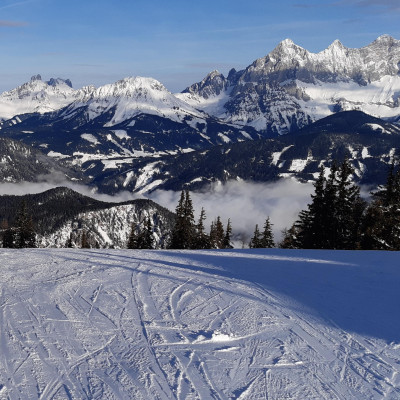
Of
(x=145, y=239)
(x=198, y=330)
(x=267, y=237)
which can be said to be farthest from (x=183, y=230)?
(x=198, y=330)

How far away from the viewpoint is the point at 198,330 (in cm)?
1003

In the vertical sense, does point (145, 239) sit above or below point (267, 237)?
below

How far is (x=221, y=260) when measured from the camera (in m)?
17.4

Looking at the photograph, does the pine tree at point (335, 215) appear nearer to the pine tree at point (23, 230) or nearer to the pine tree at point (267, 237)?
the pine tree at point (267, 237)

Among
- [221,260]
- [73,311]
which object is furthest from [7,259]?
[221,260]

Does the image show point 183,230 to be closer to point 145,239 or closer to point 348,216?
point 145,239

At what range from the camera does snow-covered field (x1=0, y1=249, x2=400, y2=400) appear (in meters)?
7.66

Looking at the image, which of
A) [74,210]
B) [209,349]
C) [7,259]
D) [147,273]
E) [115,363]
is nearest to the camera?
[115,363]

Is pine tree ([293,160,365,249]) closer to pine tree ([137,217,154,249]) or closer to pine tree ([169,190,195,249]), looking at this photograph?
pine tree ([169,190,195,249])

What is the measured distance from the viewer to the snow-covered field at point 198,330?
7.66 m

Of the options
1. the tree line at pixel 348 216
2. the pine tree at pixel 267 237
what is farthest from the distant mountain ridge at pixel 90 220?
the tree line at pixel 348 216

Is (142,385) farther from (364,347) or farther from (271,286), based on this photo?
(271,286)

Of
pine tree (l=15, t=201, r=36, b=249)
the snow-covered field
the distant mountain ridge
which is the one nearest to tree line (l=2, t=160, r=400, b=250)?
the snow-covered field

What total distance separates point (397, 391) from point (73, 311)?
7.34 metres
